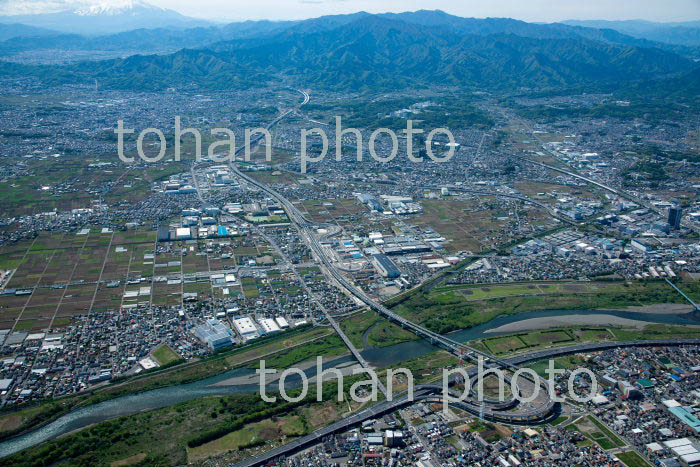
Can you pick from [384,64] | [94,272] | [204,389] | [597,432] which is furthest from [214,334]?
[384,64]

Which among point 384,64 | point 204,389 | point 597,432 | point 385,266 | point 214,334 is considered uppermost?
point 384,64

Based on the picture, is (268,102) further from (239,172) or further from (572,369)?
(572,369)

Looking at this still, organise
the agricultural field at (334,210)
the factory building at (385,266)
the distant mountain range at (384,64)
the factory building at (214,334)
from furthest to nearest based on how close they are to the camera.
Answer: the distant mountain range at (384,64) < the agricultural field at (334,210) < the factory building at (385,266) < the factory building at (214,334)

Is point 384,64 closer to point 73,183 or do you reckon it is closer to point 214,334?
point 73,183

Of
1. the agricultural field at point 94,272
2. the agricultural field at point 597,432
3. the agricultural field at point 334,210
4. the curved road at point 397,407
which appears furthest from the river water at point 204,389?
the agricultural field at point 334,210

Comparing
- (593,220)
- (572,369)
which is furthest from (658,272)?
(572,369)

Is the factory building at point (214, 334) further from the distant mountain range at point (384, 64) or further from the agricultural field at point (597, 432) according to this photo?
the distant mountain range at point (384, 64)
